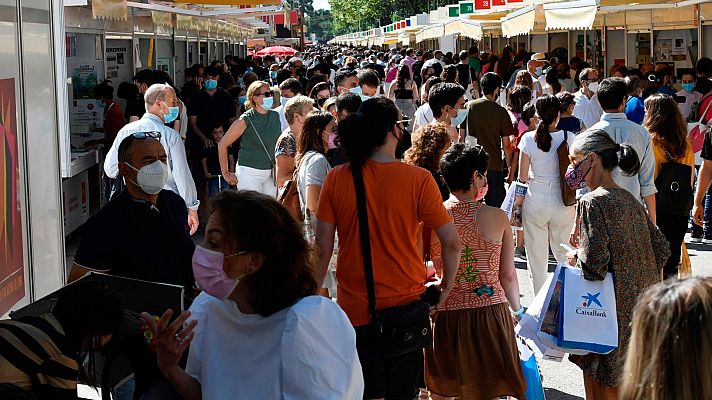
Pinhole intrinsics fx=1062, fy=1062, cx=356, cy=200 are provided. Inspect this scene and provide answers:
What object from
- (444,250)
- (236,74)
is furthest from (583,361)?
(236,74)

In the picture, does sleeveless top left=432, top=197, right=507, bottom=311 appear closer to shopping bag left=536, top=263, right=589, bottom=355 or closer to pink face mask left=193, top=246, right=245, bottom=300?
shopping bag left=536, top=263, right=589, bottom=355

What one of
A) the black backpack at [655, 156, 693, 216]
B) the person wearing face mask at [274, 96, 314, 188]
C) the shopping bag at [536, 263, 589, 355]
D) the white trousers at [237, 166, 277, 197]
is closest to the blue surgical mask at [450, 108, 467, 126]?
the white trousers at [237, 166, 277, 197]

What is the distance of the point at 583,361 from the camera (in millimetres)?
5277

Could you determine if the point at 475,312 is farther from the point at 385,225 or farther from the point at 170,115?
the point at 170,115

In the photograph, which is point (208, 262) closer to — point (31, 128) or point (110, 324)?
point (110, 324)

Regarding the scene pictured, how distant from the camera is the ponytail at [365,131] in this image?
16.0ft

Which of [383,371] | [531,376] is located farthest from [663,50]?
[383,371]

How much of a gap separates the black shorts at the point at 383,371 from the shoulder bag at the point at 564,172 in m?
3.21

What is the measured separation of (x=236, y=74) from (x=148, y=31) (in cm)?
744

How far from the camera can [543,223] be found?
7844 mm

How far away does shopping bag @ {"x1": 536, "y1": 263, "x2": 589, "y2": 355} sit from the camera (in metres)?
5.14

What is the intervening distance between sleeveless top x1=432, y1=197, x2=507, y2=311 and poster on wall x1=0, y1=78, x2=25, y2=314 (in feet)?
6.74

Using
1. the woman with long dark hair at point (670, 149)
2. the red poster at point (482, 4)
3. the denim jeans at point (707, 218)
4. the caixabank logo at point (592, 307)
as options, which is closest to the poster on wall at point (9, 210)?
the caixabank logo at point (592, 307)

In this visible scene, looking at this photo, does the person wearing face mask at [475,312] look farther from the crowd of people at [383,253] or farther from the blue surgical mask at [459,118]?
the blue surgical mask at [459,118]
